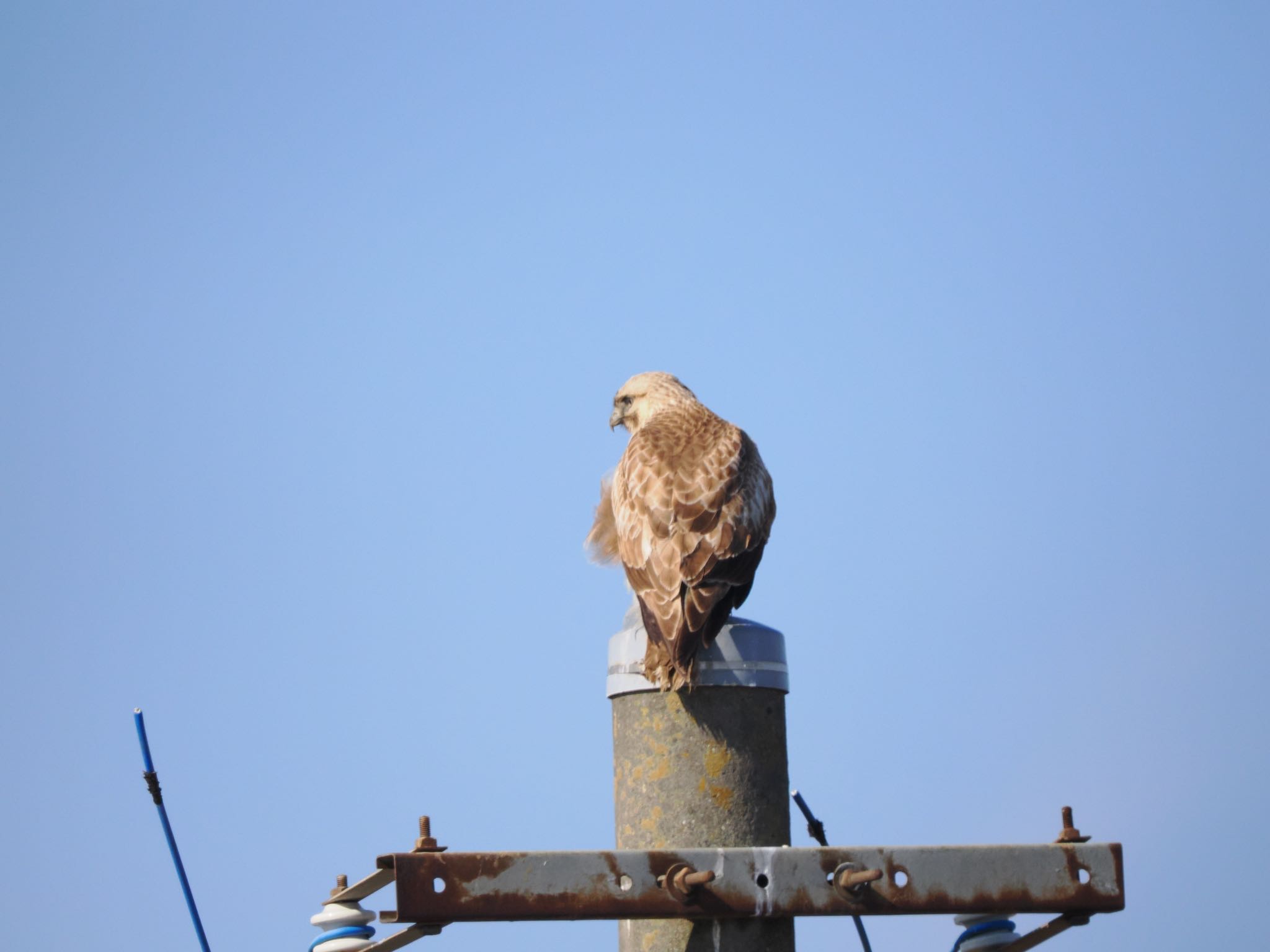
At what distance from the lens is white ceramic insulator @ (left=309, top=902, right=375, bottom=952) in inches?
112

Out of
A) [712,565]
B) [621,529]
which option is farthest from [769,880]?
[621,529]

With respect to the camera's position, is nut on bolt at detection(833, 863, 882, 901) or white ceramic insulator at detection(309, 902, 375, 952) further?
white ceramic insulator at detection(309, 902, 375, 952)

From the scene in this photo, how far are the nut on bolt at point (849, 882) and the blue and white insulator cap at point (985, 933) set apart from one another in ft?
1.09

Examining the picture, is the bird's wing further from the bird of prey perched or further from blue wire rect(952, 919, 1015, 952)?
blue wire rect(952, 919, 1015, 952)

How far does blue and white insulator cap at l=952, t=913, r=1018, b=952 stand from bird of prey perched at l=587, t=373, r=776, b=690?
916mm

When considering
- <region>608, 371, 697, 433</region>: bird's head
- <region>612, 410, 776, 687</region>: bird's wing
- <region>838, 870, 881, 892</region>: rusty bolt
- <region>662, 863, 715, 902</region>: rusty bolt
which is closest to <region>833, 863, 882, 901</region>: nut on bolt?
<region>838, 870, 881, 892</region>: rusty bolt

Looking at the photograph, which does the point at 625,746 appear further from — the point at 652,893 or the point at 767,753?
the point at 652,893

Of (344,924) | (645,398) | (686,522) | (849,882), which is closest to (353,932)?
(344,924)

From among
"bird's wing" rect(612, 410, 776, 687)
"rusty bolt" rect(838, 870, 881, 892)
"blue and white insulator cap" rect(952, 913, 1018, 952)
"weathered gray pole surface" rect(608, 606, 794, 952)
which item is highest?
"bird's wing" rect(612, 410, 776, 687)

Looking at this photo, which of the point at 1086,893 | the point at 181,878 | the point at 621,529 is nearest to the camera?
the point at 1086,893

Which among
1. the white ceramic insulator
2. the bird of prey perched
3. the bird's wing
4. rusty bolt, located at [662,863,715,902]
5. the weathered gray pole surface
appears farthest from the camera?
the bird's wing

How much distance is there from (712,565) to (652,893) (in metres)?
2.07

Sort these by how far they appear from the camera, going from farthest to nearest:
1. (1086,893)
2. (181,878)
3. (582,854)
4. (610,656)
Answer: (610,656)
(181,878)
(1086,893)
(582,854)

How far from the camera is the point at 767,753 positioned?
324 cm
